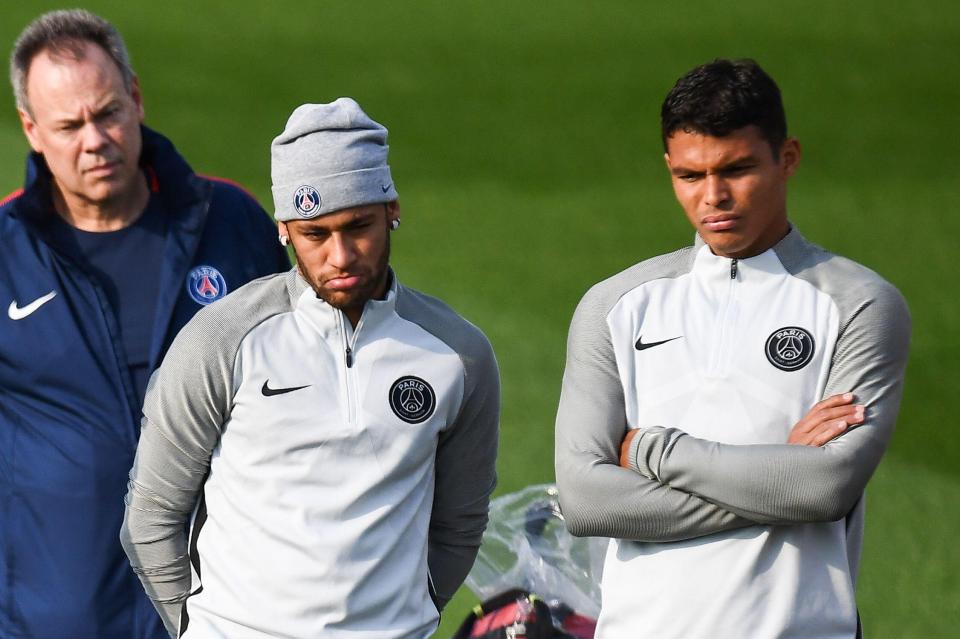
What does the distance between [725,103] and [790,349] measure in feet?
1.60

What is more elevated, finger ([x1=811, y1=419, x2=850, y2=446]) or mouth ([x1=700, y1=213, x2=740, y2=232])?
mouth ([x1=700, y1=213, x2=740, y2=232])

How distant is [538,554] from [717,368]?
1237 millimetres

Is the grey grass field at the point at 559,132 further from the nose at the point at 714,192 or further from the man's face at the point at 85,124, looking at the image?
the nose at the point at 714,192

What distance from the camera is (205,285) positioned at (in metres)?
3.48

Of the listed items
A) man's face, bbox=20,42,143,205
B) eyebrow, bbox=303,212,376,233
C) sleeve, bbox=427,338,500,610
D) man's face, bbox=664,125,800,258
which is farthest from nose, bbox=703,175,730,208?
man's face, bbox=20,42,143,205

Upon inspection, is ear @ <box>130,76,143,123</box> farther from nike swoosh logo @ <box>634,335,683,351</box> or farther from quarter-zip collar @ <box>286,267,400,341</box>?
nike swoosh logo @ <box>634,335,683,351</box>

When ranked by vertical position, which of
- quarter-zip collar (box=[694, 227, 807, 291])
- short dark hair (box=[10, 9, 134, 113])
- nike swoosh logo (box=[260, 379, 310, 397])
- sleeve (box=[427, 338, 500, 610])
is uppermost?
short dark hair (box=[10, 9, 134, 113])

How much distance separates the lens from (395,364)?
2.96m

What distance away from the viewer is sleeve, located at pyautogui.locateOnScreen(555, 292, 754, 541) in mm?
2793

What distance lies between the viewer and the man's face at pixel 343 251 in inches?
113

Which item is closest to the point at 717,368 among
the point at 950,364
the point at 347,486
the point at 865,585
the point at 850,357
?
the point at 850,357

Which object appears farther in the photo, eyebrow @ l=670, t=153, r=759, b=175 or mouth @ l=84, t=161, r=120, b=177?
mouth @ l=84, t=161, r=120, b=177

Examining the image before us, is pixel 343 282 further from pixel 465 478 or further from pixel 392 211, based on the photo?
pixel 465 478

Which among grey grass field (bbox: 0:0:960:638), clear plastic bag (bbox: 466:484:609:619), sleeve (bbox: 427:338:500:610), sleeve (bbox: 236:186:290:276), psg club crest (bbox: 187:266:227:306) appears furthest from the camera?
grey grass field (bbox: 0:0:960:638)
